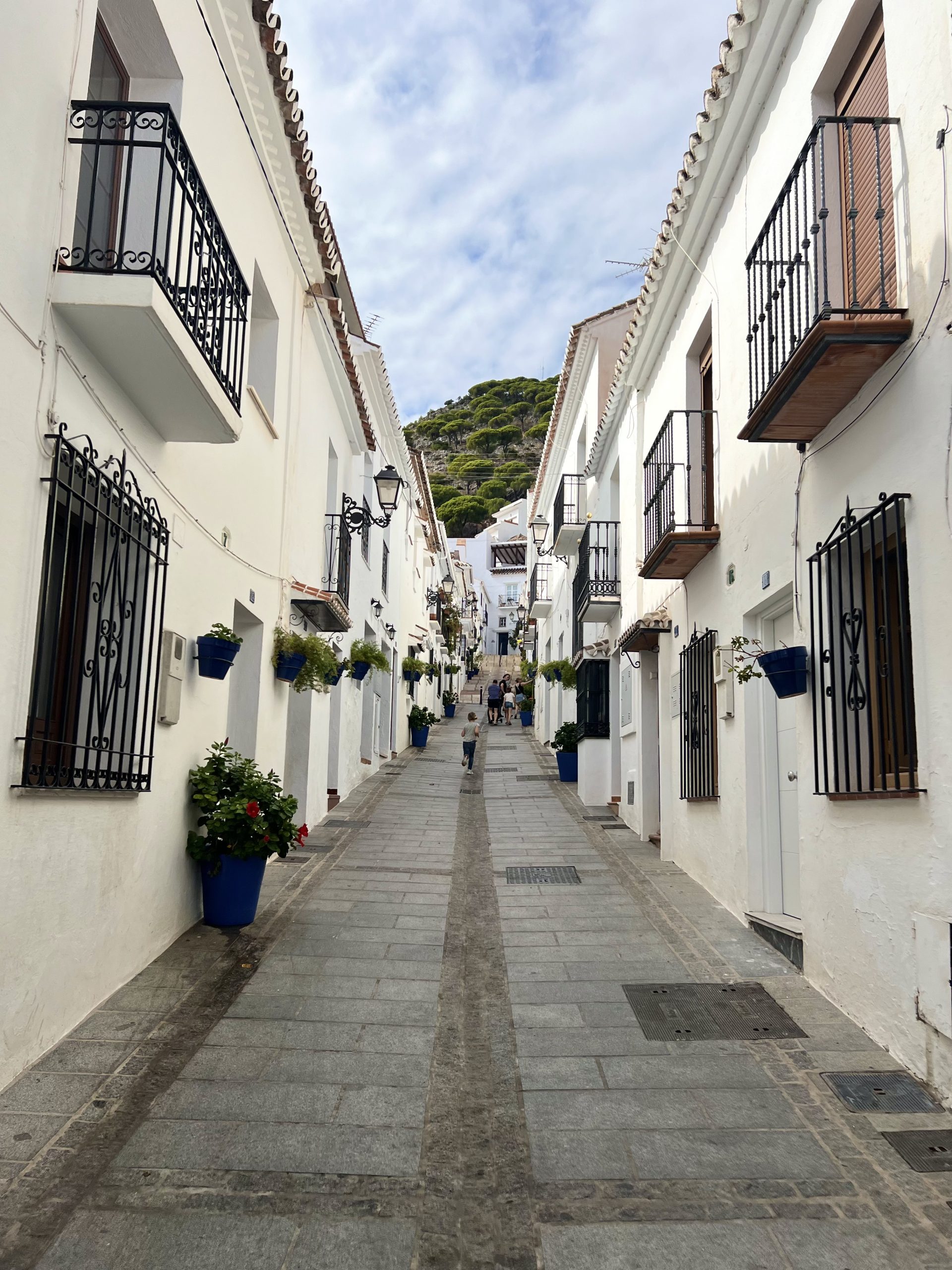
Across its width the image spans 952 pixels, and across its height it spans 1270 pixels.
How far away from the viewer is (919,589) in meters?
4.34

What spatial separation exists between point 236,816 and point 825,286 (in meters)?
4.85

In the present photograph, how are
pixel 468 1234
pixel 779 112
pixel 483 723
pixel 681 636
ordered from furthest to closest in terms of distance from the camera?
pixel 483 723
pixel 681 636
pixel 779 112
pixel 468 1234

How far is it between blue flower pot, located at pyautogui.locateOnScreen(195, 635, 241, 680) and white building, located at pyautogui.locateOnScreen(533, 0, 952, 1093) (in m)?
3.80

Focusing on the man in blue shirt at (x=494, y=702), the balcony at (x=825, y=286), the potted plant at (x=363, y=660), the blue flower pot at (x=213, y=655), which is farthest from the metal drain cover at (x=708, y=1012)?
the man in blue shirt at (x=494, y=702)

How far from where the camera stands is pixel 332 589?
40.2 feet

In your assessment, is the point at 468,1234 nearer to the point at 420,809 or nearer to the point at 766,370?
the point at 766,370

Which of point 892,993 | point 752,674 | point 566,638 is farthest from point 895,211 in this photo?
point 566,638

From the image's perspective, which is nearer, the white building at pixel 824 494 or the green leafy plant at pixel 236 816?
the white building at pixel 824 494

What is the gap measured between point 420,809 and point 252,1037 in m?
8.99

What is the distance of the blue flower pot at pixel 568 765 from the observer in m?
17.3

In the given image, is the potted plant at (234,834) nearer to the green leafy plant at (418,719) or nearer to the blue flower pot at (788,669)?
the blue flower pot at (788,669)

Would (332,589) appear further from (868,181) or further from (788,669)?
(868,181)

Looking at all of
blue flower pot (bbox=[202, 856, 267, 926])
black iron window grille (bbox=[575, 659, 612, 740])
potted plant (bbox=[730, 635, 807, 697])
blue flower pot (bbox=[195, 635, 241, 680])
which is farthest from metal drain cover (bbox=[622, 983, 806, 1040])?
black iron window grille (bbox=[575, 659, 612, 740])

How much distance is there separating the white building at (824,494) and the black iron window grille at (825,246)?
24mm
